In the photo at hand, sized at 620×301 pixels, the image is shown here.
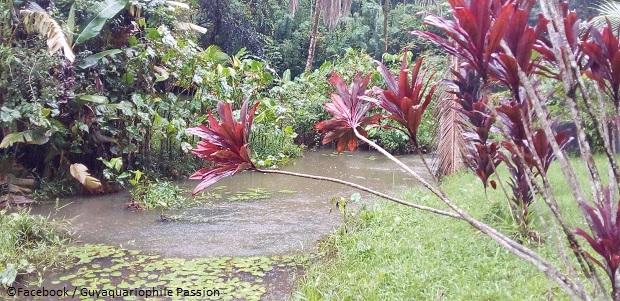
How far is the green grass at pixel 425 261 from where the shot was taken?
9.39 ft

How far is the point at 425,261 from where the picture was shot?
332cm

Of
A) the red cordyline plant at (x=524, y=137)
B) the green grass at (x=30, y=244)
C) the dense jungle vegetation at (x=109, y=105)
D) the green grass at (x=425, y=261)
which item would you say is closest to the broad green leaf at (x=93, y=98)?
the dense jungle vegetation at (x=109, y=105)

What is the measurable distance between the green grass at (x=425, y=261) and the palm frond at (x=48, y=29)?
140 inches

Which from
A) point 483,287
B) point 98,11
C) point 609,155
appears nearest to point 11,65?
point 98,11

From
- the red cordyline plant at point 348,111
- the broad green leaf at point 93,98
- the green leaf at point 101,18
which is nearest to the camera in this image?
the red cordyline plant at point 348,111

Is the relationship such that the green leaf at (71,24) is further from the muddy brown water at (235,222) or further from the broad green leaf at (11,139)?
the muddy brown water at (235,222)

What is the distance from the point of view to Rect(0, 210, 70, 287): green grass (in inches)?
141

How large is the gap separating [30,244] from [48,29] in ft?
8.62

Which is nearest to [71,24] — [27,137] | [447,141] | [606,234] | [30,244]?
[27,137]

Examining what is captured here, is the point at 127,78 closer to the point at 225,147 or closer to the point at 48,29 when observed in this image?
the point at 48,29

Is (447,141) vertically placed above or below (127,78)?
below

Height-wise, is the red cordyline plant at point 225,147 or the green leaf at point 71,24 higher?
the green leaf at point 71,24

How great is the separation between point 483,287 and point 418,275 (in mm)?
402

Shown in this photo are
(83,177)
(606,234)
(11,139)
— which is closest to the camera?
(606,234)
